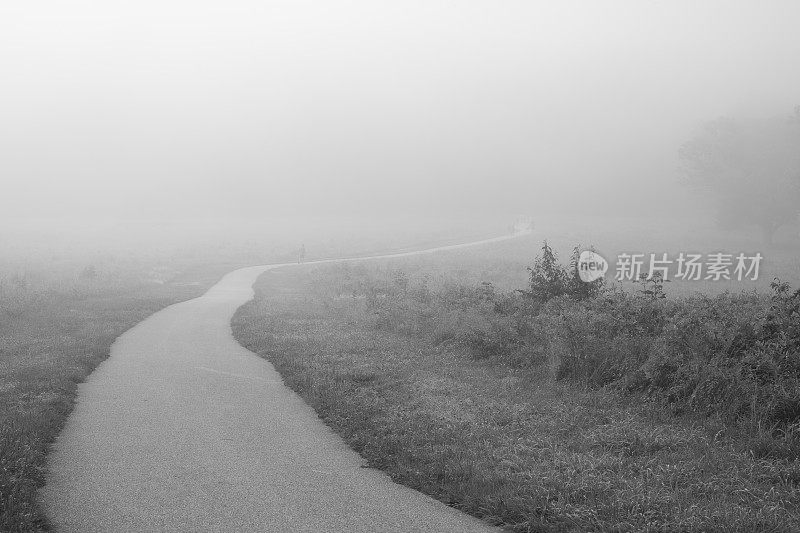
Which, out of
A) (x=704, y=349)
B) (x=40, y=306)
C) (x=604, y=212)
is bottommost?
(x=40, y=306)

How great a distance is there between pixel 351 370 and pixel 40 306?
15.8m

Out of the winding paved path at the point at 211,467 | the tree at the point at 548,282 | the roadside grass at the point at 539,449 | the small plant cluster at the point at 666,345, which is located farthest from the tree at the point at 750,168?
the winding paved path at the point at 211,467

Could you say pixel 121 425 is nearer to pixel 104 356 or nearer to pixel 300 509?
pixel 300 509

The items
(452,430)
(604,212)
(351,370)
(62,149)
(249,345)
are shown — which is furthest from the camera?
(62,149)

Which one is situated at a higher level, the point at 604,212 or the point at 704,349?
the point at 604,212

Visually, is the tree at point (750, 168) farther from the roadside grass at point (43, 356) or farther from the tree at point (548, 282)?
the roadside grass at point (43, 356)

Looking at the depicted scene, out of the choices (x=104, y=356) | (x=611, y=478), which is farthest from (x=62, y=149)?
(x=611, y=478)

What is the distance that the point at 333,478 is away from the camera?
23.1ft

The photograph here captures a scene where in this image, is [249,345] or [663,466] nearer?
[663,466]

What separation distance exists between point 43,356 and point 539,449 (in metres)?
12.3

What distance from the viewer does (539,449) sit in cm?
759

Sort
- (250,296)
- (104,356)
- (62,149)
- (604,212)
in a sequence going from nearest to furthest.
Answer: (104,356) → (250,296) → (604,212) → (62,149)

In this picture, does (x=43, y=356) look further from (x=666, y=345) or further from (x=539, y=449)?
(x=666, y=345)

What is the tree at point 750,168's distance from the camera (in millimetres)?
56750
